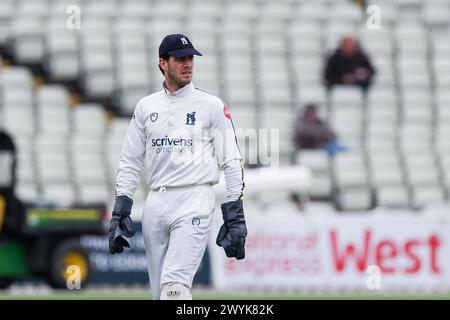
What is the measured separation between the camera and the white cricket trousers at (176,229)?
8.56m

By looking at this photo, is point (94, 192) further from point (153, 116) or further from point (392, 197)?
point (153, 116)

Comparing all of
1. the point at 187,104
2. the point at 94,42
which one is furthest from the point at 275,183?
the point at 187,104

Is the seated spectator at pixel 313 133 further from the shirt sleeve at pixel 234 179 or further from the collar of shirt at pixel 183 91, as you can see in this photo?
the shirt sleeve at pixel 234 179

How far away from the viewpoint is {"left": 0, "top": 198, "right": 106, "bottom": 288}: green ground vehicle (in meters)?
16.7

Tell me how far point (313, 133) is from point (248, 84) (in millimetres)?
2153

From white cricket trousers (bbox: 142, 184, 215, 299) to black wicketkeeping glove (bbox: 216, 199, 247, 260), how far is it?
0.12 m

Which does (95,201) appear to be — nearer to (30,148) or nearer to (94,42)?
(30,148)

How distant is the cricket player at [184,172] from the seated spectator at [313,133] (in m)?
12.0

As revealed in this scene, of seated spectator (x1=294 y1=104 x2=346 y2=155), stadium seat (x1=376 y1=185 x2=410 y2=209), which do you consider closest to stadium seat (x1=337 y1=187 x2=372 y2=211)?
stadium seat (x1=376 y1=185 x2=410 y2=209)

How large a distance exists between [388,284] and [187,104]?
9.10 metres

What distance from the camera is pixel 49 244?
17047 mm

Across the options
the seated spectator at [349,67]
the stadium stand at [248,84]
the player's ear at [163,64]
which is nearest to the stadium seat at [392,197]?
the stadium stand at [248,84]

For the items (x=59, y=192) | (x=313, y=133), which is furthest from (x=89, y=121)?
(x=313, y=133)

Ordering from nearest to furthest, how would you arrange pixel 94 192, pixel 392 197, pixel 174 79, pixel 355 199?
pixel 174 79, pixel 94 192, pixel 355 199, pixel 392 197
